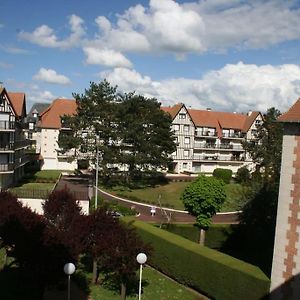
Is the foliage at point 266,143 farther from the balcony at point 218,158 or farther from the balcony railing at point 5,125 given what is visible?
the balcony railing at point 5,125

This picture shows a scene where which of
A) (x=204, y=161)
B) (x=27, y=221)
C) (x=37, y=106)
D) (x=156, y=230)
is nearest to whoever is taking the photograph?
(x=27, y=221)

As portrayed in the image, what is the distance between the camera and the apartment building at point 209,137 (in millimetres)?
73375

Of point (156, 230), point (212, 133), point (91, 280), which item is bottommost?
point (91, 280)

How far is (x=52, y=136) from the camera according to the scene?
2685 inches

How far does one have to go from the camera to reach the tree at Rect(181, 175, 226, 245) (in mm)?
29109

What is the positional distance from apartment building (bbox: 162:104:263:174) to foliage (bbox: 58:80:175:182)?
572 inches

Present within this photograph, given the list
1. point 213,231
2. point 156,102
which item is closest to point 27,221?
point 213,231

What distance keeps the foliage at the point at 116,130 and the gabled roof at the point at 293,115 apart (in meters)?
33.1

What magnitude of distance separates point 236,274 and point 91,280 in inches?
305

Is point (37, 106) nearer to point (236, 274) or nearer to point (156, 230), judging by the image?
point (156, 230)

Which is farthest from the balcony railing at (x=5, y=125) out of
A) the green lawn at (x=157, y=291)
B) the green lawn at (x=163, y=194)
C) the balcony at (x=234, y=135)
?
the balcony at (x=234, y=135)

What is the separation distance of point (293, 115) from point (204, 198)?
13422mm

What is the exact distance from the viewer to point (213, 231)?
31.2 m

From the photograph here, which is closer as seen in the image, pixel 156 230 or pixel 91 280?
pixel 91 280
